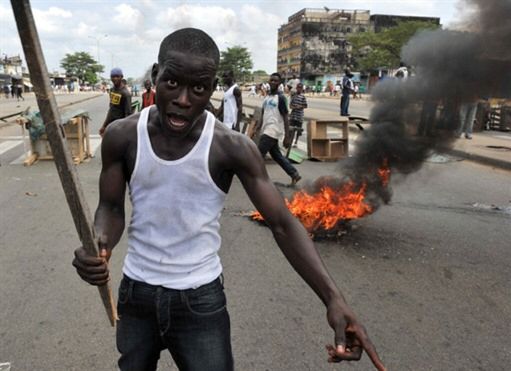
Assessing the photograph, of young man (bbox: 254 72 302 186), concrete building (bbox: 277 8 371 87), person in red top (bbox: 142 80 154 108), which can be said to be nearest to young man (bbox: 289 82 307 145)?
young man (bbox: 254 72 302 186)

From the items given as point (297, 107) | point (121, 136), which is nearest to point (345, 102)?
point (297, 107)

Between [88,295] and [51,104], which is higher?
[51,104]

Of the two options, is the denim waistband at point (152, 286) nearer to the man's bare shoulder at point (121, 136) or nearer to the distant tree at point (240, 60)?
the man's bare shoulder at point (121, 136)

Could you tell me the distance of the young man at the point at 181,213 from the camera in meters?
1.51

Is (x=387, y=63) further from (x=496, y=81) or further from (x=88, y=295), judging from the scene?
(x=88, y=295)

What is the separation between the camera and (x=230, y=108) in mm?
8578

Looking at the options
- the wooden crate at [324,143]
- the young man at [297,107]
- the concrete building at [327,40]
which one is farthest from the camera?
the concrete building at [327,40]

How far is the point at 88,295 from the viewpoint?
3.48 metres

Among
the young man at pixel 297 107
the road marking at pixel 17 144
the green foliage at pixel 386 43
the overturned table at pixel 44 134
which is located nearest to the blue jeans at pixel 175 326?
the overturned table at pixel 44 134

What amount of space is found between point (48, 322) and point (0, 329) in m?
0.27

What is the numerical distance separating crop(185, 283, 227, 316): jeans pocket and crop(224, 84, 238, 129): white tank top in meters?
7.09

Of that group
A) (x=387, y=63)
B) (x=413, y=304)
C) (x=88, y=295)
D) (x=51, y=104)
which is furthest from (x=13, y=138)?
(x=387, y=63)

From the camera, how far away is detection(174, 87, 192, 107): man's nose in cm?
147

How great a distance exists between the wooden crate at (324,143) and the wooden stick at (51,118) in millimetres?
8713
